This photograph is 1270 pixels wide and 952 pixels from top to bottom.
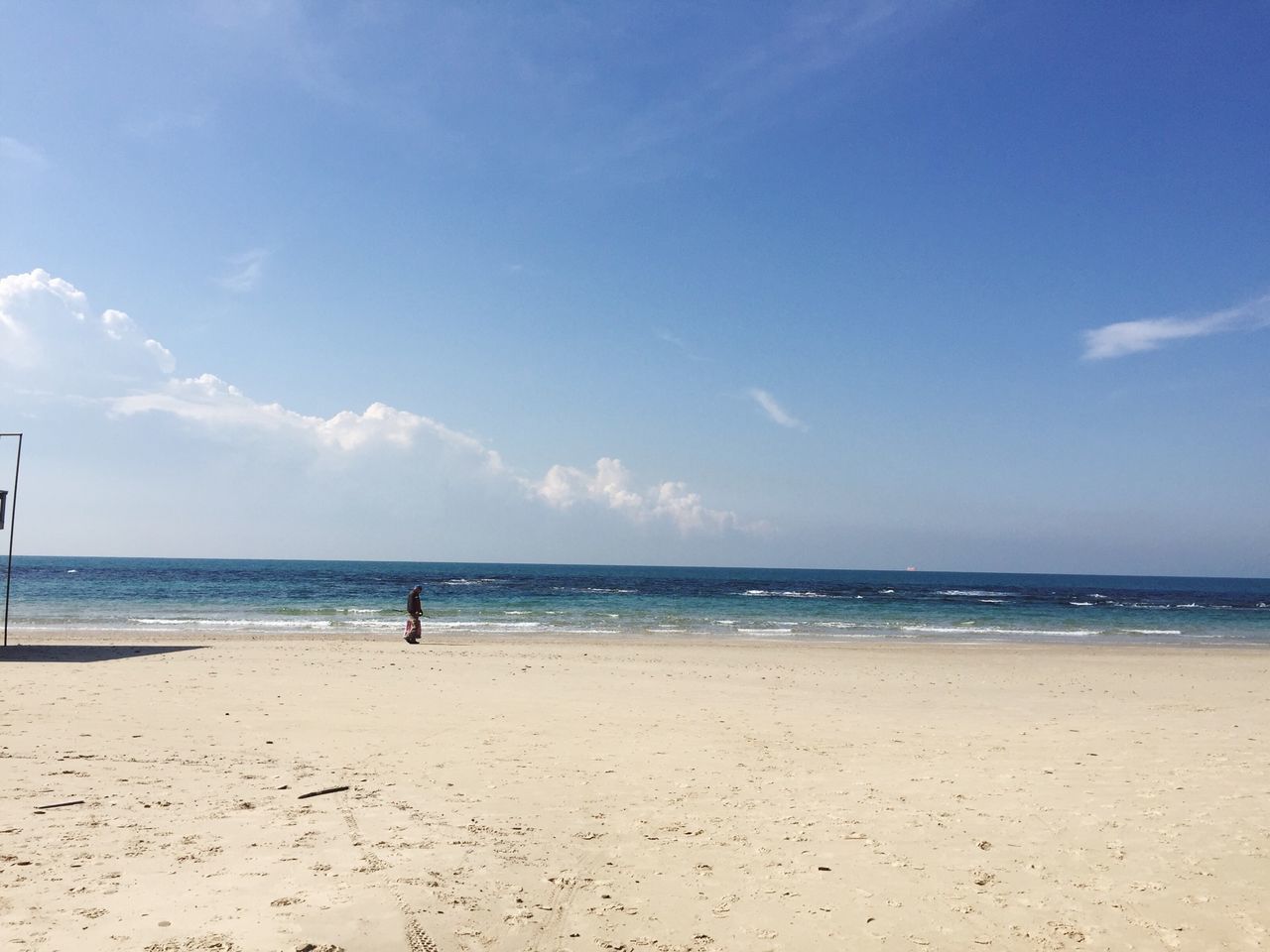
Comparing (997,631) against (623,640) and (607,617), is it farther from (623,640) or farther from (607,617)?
(623,640)

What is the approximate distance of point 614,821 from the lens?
6344mm

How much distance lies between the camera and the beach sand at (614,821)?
445 cm

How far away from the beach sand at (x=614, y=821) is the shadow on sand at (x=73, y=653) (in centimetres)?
253

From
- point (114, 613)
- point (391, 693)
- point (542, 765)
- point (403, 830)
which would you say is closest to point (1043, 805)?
point (542, 765)

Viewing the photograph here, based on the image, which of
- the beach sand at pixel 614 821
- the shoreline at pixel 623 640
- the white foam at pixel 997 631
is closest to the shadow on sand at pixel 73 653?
the beach sand at pixel 614 821

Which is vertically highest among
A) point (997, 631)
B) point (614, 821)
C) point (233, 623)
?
point (614, 821)

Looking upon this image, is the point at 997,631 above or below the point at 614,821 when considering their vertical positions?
below

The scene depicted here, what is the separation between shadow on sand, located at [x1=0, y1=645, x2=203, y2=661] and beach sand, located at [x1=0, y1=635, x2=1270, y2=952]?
2527mm

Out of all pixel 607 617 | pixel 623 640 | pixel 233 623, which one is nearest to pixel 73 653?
pixel 233 623

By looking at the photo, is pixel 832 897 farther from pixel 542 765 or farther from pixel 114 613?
pixel 114 613

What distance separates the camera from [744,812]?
260 inches

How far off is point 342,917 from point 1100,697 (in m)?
14.6

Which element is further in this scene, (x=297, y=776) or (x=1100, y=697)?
(x=1100, y=697)

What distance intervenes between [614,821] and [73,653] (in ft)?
51.4
